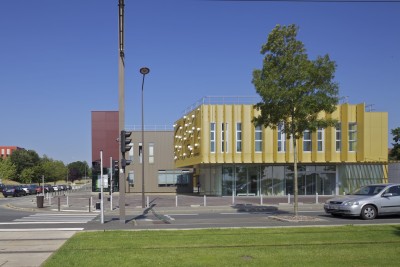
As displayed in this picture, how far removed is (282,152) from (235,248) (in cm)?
3208

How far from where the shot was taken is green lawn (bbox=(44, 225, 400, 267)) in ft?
30.7

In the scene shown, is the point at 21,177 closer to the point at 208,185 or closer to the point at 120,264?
the point at 208,185

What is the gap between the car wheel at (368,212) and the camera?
19312mm

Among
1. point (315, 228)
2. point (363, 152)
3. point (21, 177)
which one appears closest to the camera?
point (315, 228)

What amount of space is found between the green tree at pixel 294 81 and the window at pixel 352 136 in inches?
955

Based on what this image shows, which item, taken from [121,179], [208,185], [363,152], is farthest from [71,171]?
[121,179]

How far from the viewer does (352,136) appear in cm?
4309

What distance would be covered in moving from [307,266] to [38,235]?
898 cm

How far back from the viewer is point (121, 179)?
18.8m

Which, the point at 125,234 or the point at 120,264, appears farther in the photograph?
the point at 125,234

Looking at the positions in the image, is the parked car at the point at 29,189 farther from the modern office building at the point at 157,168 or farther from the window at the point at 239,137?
the window at the point at 239,137

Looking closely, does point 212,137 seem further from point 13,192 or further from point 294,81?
point 13,192

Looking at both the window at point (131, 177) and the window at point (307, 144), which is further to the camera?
the window at point (131, 177)

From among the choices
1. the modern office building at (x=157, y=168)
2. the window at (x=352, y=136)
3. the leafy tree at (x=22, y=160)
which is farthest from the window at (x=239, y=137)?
the leafy tree at (x=22, y=160)
